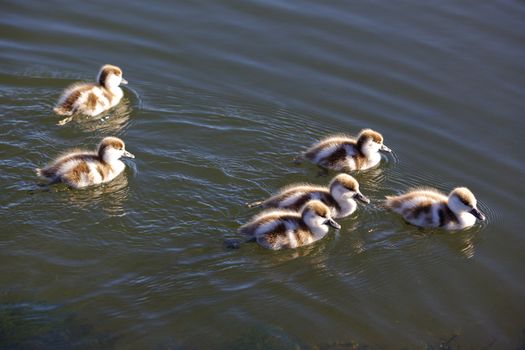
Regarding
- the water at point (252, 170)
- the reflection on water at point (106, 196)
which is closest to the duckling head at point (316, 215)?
the water at point (252, 170)

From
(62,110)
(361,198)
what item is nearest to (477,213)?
(361,198)

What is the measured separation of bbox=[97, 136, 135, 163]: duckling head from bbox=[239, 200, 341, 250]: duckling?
138cm

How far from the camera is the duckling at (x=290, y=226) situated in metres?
6.71

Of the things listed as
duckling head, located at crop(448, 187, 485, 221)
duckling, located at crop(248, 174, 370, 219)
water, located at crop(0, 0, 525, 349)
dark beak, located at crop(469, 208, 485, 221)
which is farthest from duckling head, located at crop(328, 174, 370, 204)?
dark beak, located at crop(469, 208, 485, 221)

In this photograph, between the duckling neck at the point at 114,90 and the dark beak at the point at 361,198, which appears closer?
the dark beak at the point at 361,198

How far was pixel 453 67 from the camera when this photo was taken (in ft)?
31.5

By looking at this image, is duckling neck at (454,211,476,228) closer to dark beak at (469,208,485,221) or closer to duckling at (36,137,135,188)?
dark beak at (469,208,485,221)

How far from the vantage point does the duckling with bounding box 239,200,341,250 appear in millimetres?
6707

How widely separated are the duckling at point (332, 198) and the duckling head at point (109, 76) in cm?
221

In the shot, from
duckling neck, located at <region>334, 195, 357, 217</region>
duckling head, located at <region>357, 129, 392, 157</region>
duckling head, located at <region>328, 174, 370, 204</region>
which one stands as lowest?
duckling neck, located at <region>334, 195, 357, 217</region>

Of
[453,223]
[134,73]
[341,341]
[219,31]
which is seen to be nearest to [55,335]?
[341,341]

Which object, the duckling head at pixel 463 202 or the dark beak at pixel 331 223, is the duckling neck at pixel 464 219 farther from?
the dark beak at pixel 331 223

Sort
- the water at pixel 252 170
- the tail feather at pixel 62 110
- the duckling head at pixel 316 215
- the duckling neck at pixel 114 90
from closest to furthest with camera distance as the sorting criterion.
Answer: the water at pixel 252 170
the duckling head at pixel 316 215
the tail feather at pixel 62 110
the duckling neck at pixel 114 90

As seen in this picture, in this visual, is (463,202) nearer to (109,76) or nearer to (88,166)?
(88,166)
